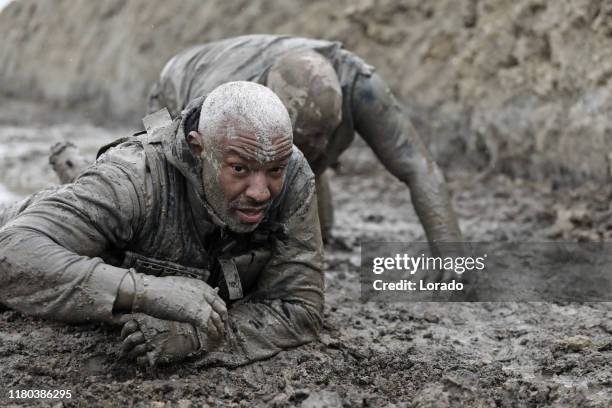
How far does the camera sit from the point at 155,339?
3.24m

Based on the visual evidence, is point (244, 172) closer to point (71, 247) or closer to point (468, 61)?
point (71, 247)

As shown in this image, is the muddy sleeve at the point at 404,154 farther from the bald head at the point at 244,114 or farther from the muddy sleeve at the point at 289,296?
the bald head at the point at 244,114

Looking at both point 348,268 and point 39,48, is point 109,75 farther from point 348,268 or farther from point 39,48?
point 348,268

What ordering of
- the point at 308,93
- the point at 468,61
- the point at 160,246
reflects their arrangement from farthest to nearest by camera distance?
the point at 468,61
the point at 308,93
the point at 160,246

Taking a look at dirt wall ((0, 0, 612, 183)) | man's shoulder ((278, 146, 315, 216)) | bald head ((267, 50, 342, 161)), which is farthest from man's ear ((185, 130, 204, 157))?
dirt wall ((0, 0, 612, 183))

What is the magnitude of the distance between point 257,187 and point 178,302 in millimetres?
498

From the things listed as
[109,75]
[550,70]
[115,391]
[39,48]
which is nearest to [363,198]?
[550,70]

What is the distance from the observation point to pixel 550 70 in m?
7.57

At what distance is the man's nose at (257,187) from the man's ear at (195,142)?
0.23 meters

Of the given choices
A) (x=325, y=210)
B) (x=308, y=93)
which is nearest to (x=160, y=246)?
(x=308, y=93)

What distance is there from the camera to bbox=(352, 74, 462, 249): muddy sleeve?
16.2ft

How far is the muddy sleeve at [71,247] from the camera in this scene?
10.3 feet

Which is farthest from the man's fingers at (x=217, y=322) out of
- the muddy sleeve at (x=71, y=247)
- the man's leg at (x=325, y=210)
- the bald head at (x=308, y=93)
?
the man's leg at (x=325, y=210)

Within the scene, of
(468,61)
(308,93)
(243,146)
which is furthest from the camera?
(468,61)
